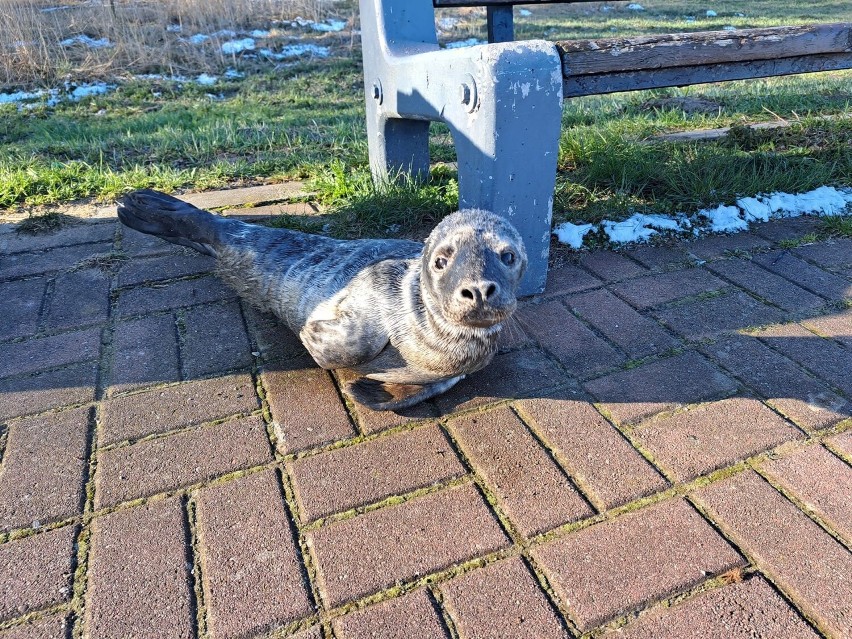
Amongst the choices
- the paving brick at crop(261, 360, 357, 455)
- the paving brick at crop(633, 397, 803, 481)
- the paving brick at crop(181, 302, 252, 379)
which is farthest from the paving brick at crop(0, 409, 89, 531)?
the paving brick at crop(633, 397, 803, 481)

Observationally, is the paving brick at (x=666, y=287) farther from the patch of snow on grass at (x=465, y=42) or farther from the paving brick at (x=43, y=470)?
the patch of snow on grass at (x=465, y=42)

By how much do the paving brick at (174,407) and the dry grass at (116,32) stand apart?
6.38m

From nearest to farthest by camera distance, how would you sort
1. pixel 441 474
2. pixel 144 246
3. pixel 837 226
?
pixel 441 474 → pixel 144 246 → pixel 837 226

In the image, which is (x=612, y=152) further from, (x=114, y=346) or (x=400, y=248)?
(x=114, y=346)

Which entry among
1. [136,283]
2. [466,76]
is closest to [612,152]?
[466,76]

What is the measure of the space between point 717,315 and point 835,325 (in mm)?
491

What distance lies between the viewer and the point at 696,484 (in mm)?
2100

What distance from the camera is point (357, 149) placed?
4922mm

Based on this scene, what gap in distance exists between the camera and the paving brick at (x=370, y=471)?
2.06 metres

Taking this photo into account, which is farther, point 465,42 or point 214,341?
point 465,42

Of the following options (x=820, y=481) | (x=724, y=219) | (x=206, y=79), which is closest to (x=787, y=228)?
(x=724, y=219)

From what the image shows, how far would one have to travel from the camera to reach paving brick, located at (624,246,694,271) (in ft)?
11.4

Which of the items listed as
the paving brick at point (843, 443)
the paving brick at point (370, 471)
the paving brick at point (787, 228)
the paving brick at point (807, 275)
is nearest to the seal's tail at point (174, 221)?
the paving brick at point (370, 471)

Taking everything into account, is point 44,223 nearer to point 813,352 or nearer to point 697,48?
point 697,48
